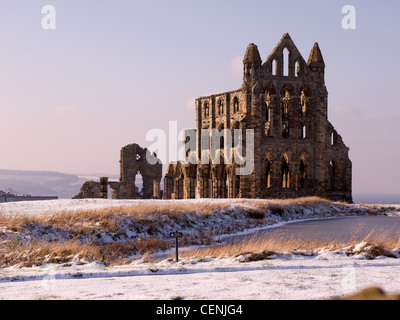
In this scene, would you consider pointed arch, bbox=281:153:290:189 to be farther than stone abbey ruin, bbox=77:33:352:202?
Yes

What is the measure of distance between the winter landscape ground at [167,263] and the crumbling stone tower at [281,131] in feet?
78.1

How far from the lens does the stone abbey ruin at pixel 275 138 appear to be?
46.9 meters

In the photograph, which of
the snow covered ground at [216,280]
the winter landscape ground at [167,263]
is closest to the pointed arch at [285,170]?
the winter landscape ground at [167,263]

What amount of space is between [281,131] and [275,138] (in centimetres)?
108

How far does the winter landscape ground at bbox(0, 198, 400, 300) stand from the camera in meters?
7.36

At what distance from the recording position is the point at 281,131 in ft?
160

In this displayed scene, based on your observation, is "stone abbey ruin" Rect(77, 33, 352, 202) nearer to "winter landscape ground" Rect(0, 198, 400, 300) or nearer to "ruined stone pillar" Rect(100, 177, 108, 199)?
"ruined stone pillar" Rect(100, 177, 108, 199)

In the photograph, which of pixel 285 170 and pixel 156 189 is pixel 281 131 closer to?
pixel 285 170

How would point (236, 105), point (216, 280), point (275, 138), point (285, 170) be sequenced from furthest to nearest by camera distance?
point (285, 170) → point (236, 105) → point (275, 138) → point (216, 280)

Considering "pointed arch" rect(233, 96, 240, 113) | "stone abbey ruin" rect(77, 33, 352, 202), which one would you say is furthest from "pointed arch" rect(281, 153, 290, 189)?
"pointed arch" rect(233, 96, 240, 113)

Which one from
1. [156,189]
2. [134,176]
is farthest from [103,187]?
[156,189]

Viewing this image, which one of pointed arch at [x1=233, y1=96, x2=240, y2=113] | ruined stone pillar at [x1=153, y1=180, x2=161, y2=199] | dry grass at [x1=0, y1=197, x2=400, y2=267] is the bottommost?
dry grass at [x1=0, y1=197, x2=400, y2=267]
